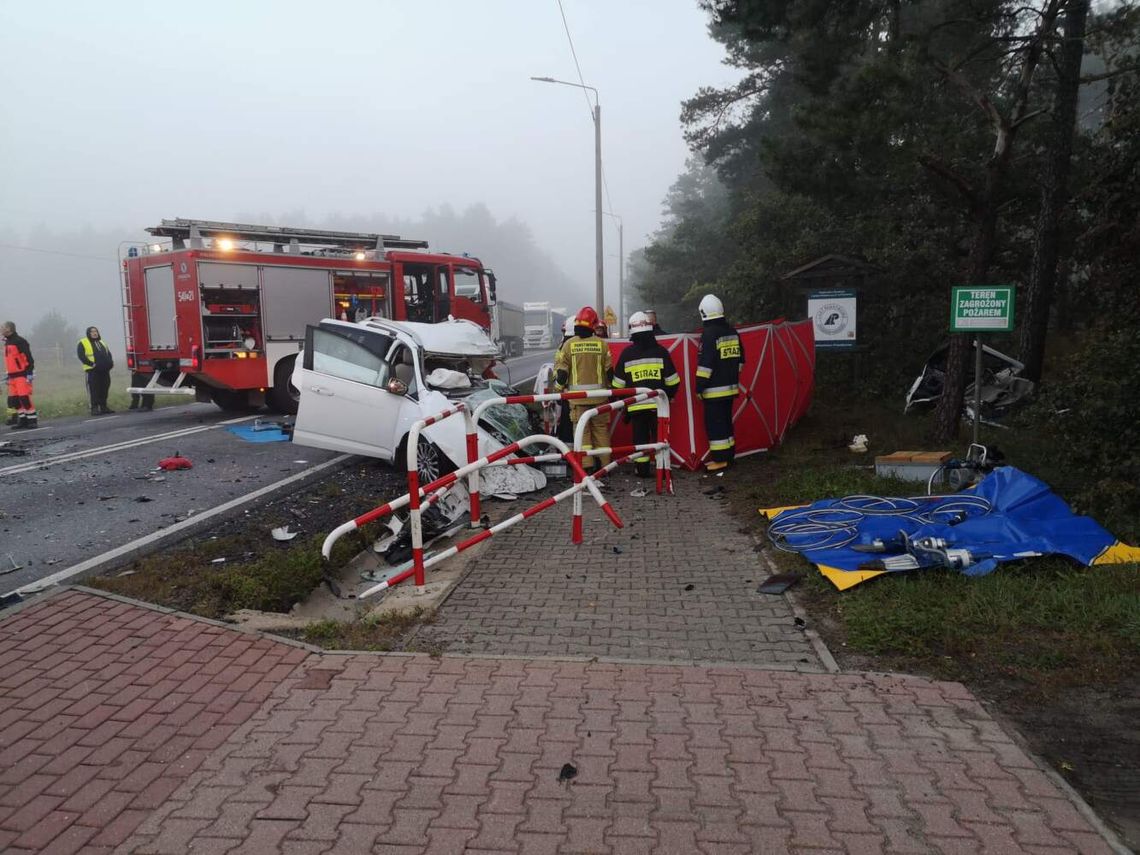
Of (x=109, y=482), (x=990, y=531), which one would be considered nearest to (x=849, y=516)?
(x=990, y=531)

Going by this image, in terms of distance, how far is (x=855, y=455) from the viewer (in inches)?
365

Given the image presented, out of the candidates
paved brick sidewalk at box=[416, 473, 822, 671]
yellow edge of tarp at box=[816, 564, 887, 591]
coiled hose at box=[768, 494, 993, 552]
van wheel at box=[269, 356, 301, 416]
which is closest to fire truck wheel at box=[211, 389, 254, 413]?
van wheel at box=[269, 356, 301, 416]

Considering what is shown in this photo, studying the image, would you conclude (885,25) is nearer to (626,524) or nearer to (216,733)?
(626,524)

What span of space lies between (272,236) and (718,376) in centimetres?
1056

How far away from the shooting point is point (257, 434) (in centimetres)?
1189

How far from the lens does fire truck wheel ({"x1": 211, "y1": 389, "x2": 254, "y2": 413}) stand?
14785mm

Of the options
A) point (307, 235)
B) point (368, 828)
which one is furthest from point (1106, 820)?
point (307, 235)

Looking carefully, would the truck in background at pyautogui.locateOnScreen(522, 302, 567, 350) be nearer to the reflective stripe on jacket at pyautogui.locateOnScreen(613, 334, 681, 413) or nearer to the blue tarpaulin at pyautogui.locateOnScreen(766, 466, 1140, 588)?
the reflective stripe on jacket at pyautogui.locateOnScreen(613, 334, 681, 413)

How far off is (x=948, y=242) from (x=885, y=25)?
477cm

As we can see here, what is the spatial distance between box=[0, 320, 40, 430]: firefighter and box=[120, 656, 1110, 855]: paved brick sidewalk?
12.4m

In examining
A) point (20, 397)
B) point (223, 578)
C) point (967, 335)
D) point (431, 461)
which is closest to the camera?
point (223, 578)

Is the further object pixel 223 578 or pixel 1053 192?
pixel 1053 192

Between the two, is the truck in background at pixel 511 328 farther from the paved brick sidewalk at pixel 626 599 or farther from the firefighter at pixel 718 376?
the paved brick sidewalk at pixel 626 599

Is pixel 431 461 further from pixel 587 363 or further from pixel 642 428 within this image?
pixel 642 428
